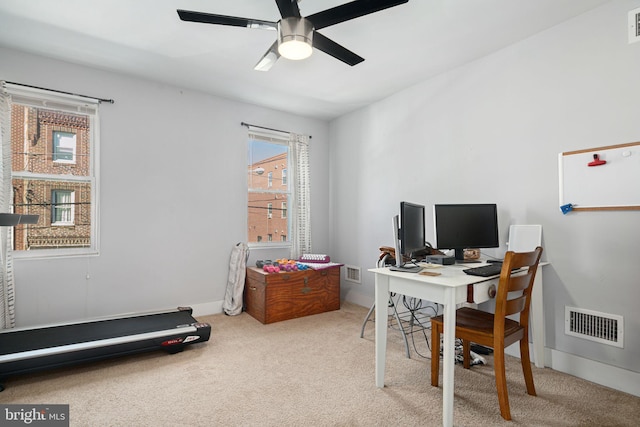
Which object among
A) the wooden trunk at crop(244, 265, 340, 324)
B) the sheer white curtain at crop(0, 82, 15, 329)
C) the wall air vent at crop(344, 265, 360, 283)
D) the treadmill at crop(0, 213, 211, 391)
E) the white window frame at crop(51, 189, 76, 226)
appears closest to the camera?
the treadmill at crop(0, 213, 211, 391)

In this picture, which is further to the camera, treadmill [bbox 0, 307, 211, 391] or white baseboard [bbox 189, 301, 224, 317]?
white baseboard [bbox 189, 301, 224, 317]

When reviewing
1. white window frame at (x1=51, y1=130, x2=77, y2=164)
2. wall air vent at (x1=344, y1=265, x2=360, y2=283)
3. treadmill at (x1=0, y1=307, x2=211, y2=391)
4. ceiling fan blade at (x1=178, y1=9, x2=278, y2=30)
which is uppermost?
ceiling fan blade at (x1=178, y1=9, x2=278, y2=30)

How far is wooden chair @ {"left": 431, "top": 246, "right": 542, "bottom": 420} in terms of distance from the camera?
1.75 metres

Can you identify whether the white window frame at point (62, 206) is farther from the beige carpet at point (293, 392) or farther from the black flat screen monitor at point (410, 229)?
the black flat screen monitor at point (410, 229)

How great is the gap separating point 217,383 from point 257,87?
2.89 meters

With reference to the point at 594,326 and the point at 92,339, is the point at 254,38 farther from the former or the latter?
the point at 594,326

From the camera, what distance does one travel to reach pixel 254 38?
260cm

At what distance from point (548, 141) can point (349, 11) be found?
71.0 inches

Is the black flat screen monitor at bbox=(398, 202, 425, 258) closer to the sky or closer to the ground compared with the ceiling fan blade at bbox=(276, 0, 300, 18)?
closer to the ground

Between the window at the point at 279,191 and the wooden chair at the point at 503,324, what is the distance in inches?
98.4

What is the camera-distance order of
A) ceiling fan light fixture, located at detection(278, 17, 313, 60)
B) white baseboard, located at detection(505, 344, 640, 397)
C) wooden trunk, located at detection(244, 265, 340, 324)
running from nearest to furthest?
ceiling fan light fixture, located at detection(278, 17, 313, 60) < white baseboard, located at detection(505, 344, 640, 397) < wooden trunk, located at detection(244, 265, 340, 324)

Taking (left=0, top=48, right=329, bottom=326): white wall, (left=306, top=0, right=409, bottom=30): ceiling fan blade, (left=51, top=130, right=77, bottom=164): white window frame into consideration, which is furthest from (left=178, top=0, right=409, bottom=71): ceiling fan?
(left=51, top=130, right=77, bottom=164): white window frame

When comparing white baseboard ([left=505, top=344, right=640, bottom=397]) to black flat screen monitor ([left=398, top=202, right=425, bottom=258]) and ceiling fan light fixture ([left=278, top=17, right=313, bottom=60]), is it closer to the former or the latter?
black flat screen monitor ([left=398, top=202, right=425, bottom=258])

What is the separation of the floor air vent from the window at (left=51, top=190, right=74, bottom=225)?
431 centimetres
